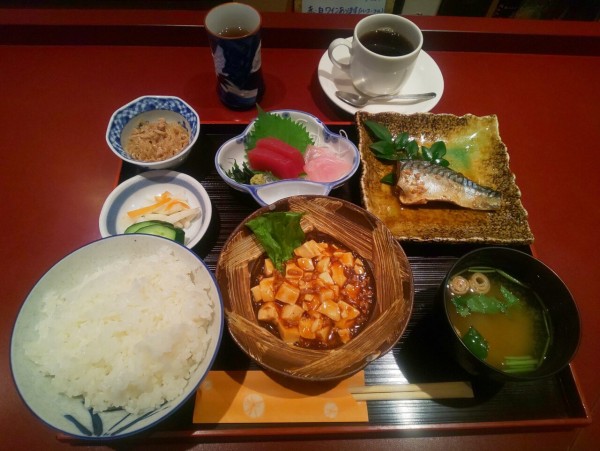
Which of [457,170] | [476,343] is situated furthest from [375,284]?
[457,170]

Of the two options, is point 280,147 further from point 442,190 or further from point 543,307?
point 543,307

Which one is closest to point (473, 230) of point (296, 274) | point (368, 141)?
point (368, 141)

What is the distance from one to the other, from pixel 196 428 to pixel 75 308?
2.03 feet

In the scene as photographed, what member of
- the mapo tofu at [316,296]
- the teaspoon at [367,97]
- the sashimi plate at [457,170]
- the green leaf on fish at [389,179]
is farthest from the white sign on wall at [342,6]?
the mapo tofu at [316,296]

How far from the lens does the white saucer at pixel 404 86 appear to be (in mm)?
2357

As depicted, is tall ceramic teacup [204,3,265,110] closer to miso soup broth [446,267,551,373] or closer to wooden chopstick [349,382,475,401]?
miso soup broth [446,267,551,373]

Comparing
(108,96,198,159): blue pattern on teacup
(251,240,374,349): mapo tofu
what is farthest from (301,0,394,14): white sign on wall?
(251,240,374,349): mapo tofu

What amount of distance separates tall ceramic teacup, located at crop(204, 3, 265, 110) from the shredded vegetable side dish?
1.31 feet

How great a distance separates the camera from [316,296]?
163 cm

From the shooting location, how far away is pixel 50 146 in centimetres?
232

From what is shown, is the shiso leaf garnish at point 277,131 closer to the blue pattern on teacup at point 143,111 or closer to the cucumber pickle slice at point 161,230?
the blue pattern on teacup at point 143,111

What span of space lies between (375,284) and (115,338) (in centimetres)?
102

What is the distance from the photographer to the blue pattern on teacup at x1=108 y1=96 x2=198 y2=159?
203cm

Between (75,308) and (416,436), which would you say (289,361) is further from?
(75,308)
